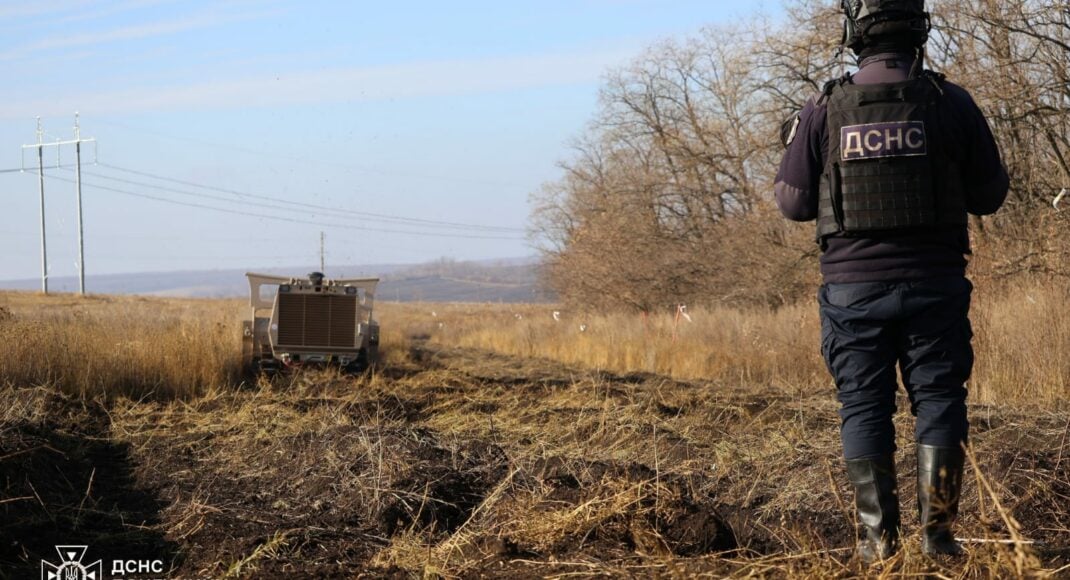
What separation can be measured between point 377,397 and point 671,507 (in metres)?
7.53

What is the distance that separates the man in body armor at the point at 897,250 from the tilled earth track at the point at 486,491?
28cm

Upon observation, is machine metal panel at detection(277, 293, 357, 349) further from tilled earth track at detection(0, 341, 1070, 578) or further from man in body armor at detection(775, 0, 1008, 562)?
man in body armor at detection(775, 0, 1008, 562)

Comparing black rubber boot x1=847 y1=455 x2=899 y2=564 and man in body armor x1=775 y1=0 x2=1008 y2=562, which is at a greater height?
man in body armor x1=775 y1=0 x2=1008 y2=562

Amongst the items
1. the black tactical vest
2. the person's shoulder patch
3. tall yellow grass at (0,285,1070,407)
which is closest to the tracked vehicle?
tall yellow grass at (0,285,1070,407)

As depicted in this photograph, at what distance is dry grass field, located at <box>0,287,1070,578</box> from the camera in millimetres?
4324

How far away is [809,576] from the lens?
3.30 metres

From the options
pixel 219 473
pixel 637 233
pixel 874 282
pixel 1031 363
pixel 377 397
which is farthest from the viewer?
pixel 637 233

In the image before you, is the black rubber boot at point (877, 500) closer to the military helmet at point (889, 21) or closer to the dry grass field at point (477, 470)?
the dry grass field at point (477, 470)

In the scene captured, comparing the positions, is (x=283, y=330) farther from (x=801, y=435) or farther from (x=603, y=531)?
(x=603, y=531)

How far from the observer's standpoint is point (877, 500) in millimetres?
3943

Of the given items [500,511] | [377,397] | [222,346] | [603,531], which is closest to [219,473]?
[500,511]

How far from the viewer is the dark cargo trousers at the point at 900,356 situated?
3.90 meters

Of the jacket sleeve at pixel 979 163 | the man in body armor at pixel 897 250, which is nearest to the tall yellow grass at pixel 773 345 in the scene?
the jacket sleeve at pixel 979 163

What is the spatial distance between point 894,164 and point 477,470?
313 cm
